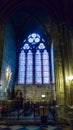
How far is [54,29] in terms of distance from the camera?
485 inches

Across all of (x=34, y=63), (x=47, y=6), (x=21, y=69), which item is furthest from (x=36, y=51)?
(x=47, y=6)

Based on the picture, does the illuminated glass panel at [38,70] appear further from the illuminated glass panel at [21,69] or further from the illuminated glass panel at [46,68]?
the illuminated glass panel at [21,69]

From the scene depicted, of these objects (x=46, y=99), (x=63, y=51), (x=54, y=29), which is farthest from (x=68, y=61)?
(x=46, y=99)

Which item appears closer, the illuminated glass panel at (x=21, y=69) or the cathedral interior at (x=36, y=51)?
the cathedral interior at (x=36, y=51)

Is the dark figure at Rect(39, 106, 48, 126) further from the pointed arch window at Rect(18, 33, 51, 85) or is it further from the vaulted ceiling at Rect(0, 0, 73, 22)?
the pointed arch window at Rect(18, 33, 51, 85)

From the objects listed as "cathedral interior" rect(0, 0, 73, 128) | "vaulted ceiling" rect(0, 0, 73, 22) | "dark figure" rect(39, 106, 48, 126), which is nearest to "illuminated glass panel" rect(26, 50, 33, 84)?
"cathedral interior" rect(0, 0, 73, 128)

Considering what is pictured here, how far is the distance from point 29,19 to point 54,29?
5.58m

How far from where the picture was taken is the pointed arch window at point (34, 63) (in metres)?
17.7

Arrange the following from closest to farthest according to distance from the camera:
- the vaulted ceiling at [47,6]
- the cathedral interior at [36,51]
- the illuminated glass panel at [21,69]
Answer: the cathedral interior at [36,51] → the vaulted ceiling at [47,6] → the illuminated glass panel at [21,69]

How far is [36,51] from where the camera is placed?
18.8 m

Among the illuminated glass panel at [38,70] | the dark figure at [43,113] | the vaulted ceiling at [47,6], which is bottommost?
the dark figure at [43,113]

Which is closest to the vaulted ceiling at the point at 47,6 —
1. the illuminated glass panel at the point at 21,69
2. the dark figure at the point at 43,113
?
the illuminated glass panel at the point at 21,69

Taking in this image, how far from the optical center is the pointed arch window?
17656 mm

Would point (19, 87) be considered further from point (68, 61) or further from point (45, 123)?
point (45, 123)
